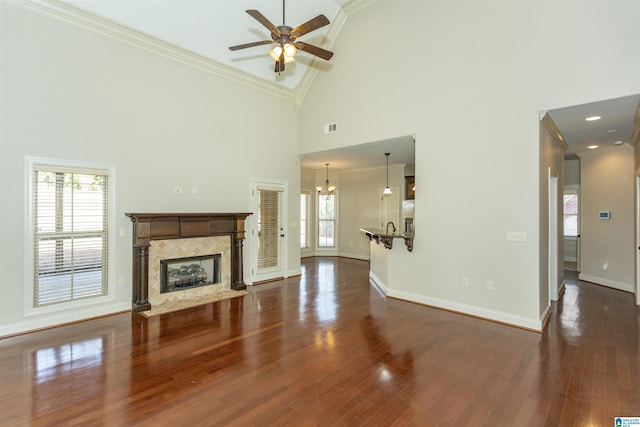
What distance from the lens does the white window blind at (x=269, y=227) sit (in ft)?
20.6

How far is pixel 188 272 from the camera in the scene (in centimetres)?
520

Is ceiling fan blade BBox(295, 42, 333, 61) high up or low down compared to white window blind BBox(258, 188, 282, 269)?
up

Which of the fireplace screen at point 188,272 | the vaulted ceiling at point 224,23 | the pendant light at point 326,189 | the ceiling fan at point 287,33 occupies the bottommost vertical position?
the fireplace screen at point 188,272

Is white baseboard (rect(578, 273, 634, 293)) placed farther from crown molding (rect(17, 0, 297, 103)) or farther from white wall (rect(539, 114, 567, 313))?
crown molding (rect(17, 0, 297, 103))

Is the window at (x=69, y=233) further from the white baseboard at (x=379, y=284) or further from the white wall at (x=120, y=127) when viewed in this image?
the white baseboard at (x=379, y=284)

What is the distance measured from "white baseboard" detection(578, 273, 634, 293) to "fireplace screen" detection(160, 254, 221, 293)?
24.9ft

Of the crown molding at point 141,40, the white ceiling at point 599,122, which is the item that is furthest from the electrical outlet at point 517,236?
the crown molding at point 141,40

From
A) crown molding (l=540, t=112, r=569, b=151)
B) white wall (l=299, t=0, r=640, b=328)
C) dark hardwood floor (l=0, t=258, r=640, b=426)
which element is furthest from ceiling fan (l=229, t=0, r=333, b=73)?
dark hardwood floor (l=0, t=258, r=640, b=426)

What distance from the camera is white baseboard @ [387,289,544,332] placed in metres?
3.88

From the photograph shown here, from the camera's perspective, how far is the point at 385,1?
5.16 m

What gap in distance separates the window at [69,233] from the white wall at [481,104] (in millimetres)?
4386

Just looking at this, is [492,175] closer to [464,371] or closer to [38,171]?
[464,371]

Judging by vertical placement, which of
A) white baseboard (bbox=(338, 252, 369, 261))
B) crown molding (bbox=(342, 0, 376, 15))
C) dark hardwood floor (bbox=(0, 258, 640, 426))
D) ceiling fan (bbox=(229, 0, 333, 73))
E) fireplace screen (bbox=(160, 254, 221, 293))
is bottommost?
dark hardwood floor (bbox=(0, 258, 640, 426))

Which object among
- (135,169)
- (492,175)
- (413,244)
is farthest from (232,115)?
(492,175)
